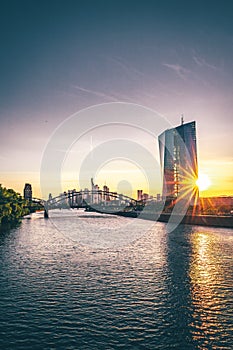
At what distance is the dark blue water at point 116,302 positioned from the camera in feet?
53.8

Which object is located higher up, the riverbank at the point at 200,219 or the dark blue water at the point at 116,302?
the riverbank at the point at 200,219

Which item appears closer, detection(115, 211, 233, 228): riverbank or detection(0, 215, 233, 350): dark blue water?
detection(0, 215, 233, 350): dark blue water

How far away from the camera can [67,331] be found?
56.9ft

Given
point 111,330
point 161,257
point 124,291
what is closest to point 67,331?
point 111,330

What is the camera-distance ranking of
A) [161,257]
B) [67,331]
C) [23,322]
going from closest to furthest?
[67,331], [23,322], [161,257]

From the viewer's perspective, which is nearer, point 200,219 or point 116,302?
point 116,302

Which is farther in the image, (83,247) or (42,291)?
(83,247)

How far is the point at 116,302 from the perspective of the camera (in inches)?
874

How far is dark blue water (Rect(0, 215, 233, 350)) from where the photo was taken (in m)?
16.4

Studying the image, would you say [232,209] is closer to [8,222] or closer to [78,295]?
[8,222]

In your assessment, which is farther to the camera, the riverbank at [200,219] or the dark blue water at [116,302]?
the riverbank at [200,219]

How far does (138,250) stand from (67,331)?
102 ft

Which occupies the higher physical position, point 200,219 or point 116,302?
point 200,219

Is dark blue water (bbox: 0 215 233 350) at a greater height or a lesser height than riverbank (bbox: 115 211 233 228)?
lesser
